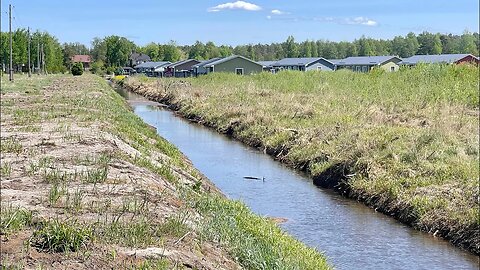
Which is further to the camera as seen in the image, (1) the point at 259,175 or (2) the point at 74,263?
(1) the point at 259,175

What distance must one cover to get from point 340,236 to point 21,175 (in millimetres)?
6260

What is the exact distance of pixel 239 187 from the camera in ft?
57.7

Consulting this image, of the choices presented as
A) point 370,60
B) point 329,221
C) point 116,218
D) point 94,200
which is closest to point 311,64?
point 370,60

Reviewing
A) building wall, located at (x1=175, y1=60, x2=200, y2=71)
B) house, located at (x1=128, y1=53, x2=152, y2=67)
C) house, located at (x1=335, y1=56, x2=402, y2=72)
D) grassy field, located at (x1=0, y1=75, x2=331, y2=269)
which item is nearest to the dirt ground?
grassy field, located at (x1=0, y1=75, x2=331, y2=269)

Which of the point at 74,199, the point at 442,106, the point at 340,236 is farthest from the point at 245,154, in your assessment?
the point at 74,199

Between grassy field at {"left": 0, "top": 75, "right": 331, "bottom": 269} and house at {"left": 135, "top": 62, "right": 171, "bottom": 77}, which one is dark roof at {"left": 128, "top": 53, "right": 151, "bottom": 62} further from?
grassy field at {"left": 0, "top": 75, "right": 331, "bottom": 269}

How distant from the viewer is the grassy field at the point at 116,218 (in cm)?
671

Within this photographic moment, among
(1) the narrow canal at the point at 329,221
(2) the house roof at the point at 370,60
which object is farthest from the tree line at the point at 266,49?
(1) the narrow canal at the point at 329,221

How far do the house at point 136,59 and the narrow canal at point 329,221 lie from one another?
133404 mm

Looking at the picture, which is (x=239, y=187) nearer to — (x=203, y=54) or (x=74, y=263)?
(x=74, y=263)

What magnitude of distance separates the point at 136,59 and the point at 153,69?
90.2 feet

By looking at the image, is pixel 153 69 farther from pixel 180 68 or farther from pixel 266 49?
pixel 266 49

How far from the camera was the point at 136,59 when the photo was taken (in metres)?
158

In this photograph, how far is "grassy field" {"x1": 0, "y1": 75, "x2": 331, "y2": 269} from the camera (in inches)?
264
